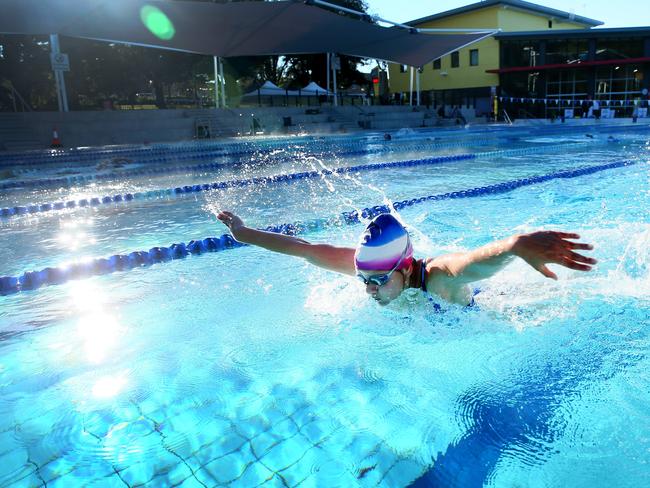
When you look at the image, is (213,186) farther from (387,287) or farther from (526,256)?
(526,256)

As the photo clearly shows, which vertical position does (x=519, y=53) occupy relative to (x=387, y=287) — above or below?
above

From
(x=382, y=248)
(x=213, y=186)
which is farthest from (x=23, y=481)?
(x=213, y=186)

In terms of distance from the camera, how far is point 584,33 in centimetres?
2844

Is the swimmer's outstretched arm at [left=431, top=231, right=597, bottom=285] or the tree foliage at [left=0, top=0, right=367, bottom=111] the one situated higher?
the tree foliage at [left=0, top=0, right=367, bottom=111]

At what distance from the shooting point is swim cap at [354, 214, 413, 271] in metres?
2.22

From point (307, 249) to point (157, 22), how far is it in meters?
17.2

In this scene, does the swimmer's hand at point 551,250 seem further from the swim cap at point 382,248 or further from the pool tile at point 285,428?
the pool tile at point 285,428

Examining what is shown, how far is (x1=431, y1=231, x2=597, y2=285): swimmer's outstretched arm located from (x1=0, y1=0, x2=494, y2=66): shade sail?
1639 centimetres

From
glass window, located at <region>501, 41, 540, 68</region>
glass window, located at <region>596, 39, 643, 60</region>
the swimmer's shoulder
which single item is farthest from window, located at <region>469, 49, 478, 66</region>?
the swimmer's shoulder

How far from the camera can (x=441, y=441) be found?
81.6 inches

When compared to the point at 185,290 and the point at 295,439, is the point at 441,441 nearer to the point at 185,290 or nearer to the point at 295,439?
the point at 295,439

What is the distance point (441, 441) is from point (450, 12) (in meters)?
35.5

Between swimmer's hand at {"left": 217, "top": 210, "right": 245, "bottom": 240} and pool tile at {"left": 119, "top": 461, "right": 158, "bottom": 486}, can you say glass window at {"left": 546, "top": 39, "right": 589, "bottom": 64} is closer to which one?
swimmer's hand at {"left": 217, "top": 210, "right": 245, "bottom": 240}

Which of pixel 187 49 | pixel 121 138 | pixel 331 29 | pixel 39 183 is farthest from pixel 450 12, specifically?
pixel 39 183
